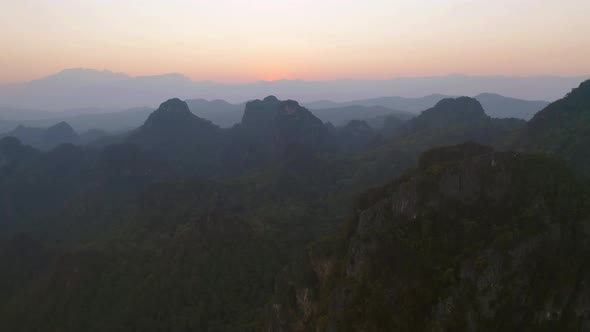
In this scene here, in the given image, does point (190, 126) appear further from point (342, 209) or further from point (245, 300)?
point (245, 300)

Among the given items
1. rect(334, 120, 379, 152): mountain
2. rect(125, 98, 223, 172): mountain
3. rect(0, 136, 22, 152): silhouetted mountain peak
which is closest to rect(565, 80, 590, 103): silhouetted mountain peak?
rect(334, 120, 379, 152): mountain

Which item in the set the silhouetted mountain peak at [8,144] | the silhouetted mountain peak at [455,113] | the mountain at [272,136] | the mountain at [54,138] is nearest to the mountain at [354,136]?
the mountain at [272,136]

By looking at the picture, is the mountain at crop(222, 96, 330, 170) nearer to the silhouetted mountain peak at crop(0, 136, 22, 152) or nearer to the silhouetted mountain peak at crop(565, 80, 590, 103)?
the silhouetted mountain peak at crop(0, 136, 22, 152)

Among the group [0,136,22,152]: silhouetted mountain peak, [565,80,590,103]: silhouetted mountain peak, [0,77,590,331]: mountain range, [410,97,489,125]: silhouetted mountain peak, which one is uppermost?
[565,80,590,103]: silhouetted mountain peak

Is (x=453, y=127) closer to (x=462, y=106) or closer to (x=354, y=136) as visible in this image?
(x=462, y=106)

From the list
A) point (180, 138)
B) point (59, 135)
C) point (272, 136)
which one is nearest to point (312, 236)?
point (272, 136)

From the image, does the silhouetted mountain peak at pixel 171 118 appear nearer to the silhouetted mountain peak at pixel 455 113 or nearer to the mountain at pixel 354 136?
the mountain at pixel 354 136
